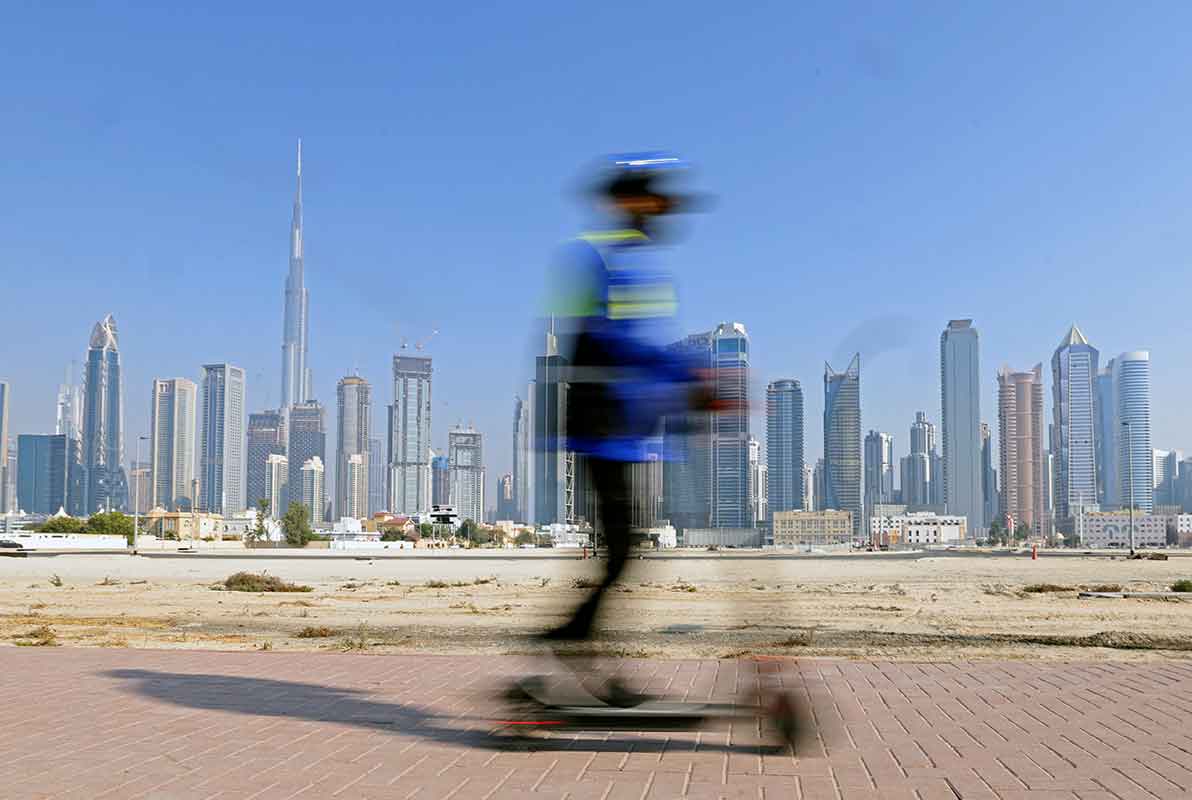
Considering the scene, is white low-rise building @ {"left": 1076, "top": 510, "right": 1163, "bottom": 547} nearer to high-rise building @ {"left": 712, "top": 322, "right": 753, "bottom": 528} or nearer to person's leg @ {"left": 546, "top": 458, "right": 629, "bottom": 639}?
high-rise building @ {"left": 712, "top": 322, "right": 753, "bottom": 528}

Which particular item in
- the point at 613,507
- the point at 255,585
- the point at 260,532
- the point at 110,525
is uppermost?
the point at 613,507

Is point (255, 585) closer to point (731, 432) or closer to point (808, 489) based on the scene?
point (808, 489)

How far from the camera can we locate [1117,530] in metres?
171

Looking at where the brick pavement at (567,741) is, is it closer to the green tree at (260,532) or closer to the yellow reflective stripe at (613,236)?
the yellow reflective stripe at (613,236)

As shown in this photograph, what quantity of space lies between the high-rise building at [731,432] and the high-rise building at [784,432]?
15 cm

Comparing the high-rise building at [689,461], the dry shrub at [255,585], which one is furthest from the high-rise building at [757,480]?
the dry shrub at [255,585]

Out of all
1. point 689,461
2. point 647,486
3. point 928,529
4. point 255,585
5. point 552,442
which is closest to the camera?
point 689,461

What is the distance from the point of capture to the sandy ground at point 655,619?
5.21 metres

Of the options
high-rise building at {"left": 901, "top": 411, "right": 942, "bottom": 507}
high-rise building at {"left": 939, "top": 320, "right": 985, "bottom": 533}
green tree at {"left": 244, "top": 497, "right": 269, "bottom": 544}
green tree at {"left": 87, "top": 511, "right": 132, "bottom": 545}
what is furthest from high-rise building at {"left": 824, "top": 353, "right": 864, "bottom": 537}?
high-rise building at {"left": 901, "top": 411, "right": 942, "bottom": 507}

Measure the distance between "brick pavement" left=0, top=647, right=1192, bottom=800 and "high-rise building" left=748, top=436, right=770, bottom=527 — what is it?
0.66 meters

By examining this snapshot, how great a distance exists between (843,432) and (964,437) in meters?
132

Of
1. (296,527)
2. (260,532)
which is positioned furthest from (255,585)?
(260,532)

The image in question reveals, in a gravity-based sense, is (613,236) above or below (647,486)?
above

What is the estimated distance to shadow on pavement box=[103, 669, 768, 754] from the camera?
16.1 feet
